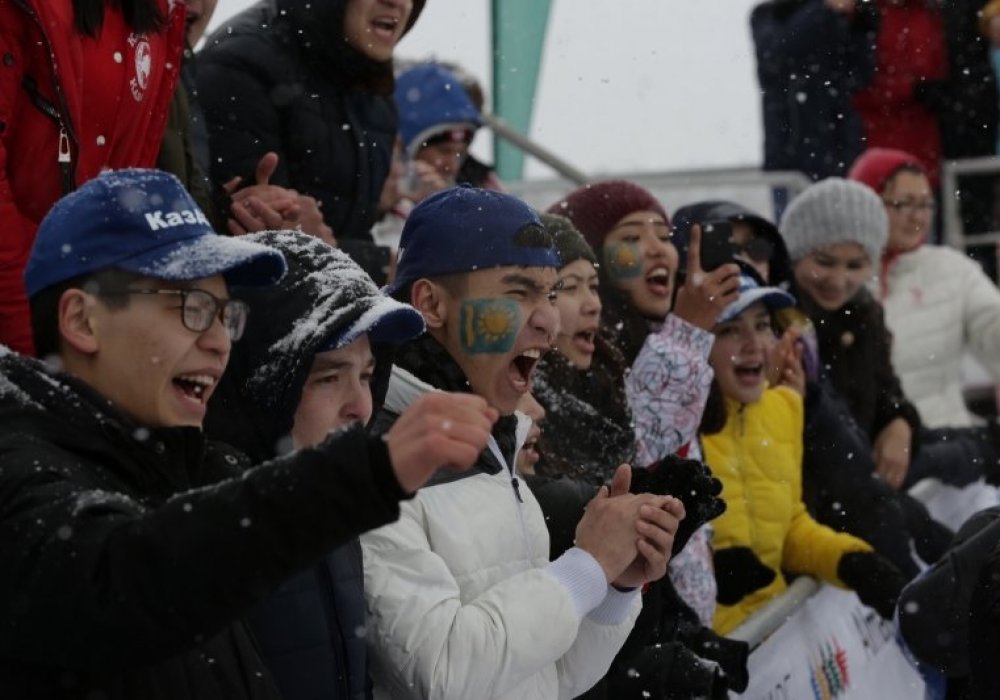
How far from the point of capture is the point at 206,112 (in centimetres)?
523

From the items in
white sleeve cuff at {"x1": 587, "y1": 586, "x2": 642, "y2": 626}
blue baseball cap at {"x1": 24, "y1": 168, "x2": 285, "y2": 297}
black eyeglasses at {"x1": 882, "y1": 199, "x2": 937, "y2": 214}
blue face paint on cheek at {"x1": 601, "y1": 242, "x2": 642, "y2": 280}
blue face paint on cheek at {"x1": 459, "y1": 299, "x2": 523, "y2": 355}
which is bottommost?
black eyeglasses at {"x1": 882, "y1": 199, "x2": 937, "y2": 214}

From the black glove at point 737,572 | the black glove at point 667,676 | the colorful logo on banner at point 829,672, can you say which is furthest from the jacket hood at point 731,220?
the black glove at point 667,676

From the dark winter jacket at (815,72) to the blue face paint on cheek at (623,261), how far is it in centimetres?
440

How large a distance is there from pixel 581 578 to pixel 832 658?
2361 millimetres

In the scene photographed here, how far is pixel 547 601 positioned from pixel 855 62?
6737 mm

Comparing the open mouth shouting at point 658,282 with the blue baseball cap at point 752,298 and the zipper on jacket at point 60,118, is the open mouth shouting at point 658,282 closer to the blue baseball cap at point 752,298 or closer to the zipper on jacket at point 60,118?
the blue baseball cap at point 752,298

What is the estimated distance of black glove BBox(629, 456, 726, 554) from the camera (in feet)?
13.0

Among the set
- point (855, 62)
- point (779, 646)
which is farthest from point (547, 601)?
point (855, 62)

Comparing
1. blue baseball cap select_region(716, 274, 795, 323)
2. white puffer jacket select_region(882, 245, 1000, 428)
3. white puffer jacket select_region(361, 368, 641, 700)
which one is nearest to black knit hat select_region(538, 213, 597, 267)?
blue baseball cap select_region(716, 274, 795, 323)

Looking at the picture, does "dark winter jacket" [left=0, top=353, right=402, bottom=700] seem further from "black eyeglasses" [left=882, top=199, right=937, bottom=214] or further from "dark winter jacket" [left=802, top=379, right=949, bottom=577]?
"black eyeglasses" [left=882, top=199, right=937, bottom=214]

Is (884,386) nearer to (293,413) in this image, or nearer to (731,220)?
(731,220)

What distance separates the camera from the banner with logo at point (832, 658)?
17.4ft

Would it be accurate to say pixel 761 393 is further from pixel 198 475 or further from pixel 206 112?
pixel 198 475

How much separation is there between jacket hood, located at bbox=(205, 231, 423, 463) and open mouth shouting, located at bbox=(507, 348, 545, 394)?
0.45 m
